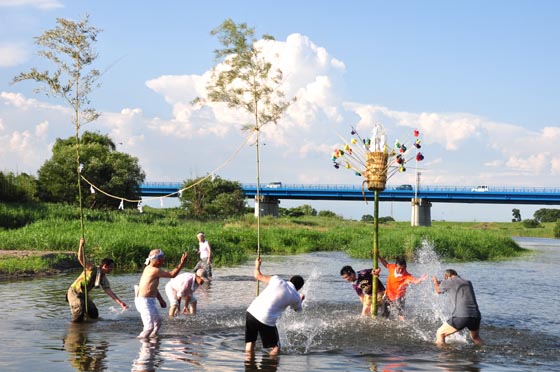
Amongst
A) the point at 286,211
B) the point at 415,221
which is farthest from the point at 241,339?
the point at 286,211

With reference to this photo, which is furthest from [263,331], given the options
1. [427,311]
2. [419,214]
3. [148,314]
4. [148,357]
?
[419,214]

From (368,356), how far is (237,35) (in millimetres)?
9452

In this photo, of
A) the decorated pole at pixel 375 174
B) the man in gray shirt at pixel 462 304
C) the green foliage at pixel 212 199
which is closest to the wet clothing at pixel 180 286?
the decorated pole at pixel 375 174

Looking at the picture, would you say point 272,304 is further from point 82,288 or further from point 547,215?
point 547,215

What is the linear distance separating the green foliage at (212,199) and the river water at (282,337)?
247 ft

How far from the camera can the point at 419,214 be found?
10794 centimetres

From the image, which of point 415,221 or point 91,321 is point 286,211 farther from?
Result: point 91,321

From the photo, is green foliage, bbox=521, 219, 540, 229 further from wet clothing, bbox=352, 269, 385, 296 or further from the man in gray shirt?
the man in gray shirt

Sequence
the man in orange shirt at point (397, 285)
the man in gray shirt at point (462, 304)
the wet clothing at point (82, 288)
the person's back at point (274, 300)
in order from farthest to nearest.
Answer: the man in orange shirt at point (397, 285) < the wet clothing at point (82, 288) < the man in gray shirt at point (462, 304) < the person's back at point (274, 300)

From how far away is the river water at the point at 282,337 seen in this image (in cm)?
1220

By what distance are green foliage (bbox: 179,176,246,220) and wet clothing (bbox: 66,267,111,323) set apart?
269 feet

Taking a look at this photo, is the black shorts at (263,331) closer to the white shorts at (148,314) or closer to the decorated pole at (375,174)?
the white shorts at (148,314)

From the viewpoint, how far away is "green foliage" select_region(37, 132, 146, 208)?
73.6 m

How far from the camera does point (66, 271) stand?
28.6 metres
